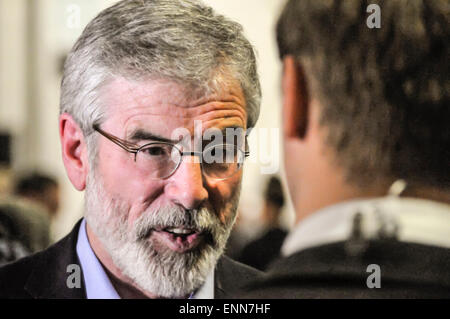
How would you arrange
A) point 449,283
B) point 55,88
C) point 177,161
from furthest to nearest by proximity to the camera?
1. point 55,88
2. point 177,161
3. point 449,283

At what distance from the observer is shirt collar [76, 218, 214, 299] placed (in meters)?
1.74

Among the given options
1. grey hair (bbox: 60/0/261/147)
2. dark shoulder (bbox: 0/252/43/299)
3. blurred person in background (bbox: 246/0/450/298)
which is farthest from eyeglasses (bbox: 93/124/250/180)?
blurred person in background (bbox: 246/0/450/298)

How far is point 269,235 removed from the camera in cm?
183

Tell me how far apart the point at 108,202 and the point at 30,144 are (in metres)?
0.46

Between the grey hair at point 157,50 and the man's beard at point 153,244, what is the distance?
20cm

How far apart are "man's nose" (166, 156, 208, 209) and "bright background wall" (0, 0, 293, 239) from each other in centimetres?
14

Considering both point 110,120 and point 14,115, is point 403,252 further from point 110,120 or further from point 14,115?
point 14,115

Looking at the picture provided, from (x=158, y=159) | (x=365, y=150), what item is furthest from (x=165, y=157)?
(x=365, y=150)

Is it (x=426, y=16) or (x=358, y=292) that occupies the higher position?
(x=426, y=16)

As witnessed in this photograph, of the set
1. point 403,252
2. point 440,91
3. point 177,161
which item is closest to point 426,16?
point 440,91

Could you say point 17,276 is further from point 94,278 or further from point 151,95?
point 151,95

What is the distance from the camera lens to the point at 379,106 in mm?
→ 1151

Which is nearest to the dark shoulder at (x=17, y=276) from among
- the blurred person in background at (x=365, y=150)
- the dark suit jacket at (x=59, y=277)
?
the dark suit jacket at (x=59, y=277)

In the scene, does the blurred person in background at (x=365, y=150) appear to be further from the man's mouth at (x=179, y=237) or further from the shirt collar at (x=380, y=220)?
the man's mouth at (x=179, y=237)
